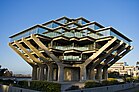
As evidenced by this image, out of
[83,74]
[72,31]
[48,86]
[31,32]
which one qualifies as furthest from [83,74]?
[48,86]

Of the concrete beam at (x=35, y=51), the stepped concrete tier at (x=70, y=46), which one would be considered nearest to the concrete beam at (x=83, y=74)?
the stepped concrete tier at (x=70, y=46)

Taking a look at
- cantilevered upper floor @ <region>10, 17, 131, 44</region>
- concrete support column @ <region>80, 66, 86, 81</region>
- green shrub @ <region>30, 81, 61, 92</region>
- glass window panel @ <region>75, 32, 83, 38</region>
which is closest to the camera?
green shrub @ <region>30, 81, 61, 92</region>

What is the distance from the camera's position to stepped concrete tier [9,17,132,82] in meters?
40.1

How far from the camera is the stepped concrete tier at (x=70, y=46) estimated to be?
4009 centimetres

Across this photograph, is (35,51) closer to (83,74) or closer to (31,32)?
(31,32)

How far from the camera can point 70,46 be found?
4481cm

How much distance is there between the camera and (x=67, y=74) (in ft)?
149

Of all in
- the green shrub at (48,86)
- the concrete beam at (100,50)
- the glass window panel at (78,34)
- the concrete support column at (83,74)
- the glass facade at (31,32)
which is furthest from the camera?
the glass window panel at (78,34)

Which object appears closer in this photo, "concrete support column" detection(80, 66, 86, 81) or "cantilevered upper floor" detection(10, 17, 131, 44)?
"cantilevered upper floor" detection(10, 17, 131, 44)

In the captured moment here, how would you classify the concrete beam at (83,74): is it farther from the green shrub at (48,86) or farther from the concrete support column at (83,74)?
the green shrub at (48,86)

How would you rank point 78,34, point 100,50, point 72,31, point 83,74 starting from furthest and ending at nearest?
point 72,31 → point 78,34 → point 83,74 → point 100,50

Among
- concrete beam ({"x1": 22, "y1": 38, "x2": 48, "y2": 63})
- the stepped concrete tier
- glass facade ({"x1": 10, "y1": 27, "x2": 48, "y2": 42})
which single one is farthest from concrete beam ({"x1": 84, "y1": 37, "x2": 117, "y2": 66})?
glass facade ({"x1": 10, "y1": 27, "x2": 48, "y2": 42})

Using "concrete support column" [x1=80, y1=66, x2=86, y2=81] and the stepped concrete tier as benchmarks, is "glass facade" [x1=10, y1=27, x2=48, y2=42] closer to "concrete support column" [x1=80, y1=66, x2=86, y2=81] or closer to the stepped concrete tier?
the stepped concrete tier

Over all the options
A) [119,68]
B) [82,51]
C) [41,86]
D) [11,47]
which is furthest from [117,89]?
[119,68]
